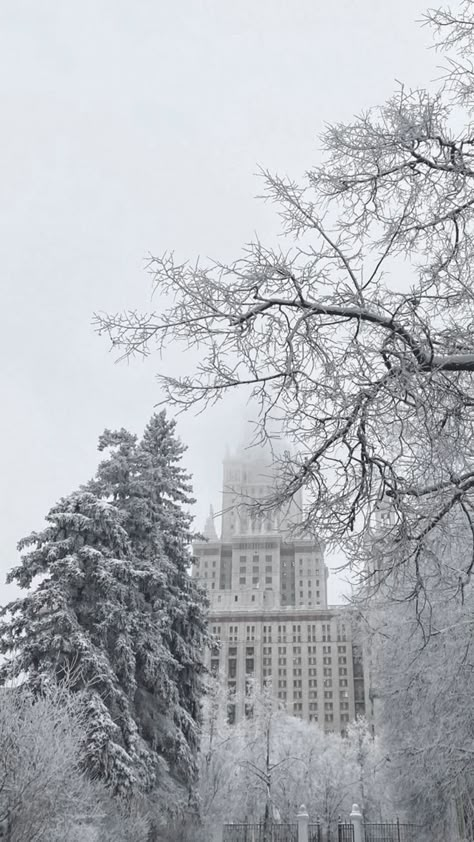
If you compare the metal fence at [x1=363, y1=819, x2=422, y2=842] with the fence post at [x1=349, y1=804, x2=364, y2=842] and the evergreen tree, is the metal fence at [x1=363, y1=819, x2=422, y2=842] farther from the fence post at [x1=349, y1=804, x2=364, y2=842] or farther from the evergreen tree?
the evergreen tree

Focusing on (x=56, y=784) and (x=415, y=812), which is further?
(x=415, y=812)

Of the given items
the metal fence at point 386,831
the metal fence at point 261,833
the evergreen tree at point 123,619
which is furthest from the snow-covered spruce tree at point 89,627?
the metal fence at point 386,831

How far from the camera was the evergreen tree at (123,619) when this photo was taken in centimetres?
1661

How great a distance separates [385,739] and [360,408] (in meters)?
25.4

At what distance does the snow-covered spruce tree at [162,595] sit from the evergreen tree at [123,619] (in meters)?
0.03

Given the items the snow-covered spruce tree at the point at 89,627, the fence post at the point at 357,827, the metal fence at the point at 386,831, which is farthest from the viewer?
the metal fence at the point at 386,831

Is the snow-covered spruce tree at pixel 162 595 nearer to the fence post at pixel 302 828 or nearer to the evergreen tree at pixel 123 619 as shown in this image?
the evergreen tree at pixel 123 619

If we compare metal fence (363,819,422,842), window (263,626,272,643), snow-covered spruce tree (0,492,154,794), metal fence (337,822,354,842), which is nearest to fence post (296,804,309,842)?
metal fence (363,819,422,842)

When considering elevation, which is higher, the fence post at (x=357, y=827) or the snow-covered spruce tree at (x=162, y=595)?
the snow-covered spruce tree at (x=162, y=595)

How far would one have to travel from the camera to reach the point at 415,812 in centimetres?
2488

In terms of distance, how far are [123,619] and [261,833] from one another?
69.8 feet

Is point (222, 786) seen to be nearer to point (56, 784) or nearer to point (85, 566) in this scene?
point (85, 566)

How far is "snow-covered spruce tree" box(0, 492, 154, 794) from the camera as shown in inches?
635

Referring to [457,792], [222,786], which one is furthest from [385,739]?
[222,786]
